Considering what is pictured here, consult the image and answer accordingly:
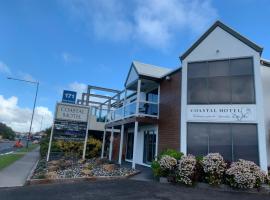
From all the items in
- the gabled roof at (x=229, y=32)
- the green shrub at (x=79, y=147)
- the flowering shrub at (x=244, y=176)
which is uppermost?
the gabled roof at (x=229, y=32)

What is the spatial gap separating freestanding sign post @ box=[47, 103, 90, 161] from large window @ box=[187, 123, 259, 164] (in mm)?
9371

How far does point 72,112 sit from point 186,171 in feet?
38.3

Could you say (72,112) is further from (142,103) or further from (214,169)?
(214,169)

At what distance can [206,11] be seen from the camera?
12.6 metres

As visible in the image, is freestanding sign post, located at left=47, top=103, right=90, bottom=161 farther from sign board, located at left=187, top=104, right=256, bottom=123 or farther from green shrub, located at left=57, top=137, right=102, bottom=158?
sign board, located at left=187, top=104, right=256, bottom=123

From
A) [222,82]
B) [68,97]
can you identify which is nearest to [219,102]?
[222,82]

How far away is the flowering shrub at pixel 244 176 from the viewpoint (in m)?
10.4

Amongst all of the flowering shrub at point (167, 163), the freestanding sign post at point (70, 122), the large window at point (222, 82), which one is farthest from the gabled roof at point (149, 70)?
the flowering shrub at point (167, 163)

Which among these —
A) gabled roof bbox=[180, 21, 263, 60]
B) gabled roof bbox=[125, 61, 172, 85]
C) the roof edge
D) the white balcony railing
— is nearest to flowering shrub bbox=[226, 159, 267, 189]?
gabled roof bbox=[180, 21, 263, 60]

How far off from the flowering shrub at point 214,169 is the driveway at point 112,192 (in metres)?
0.82

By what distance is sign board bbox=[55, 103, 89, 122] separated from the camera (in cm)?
1948

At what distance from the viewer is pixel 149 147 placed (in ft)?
60.0

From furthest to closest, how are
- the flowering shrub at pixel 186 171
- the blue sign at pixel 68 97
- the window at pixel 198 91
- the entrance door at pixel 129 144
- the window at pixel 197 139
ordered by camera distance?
the entrance door at pixel 129 144 → the blue sign at pixel 68 97 → the window at pixel 198 91 → the window at pixel 197 139 → the flowering shrub at pixel 186 171

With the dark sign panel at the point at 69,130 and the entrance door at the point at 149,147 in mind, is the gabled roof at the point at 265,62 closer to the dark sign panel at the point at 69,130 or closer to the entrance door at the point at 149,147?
the entrance door at the point at 149,147
